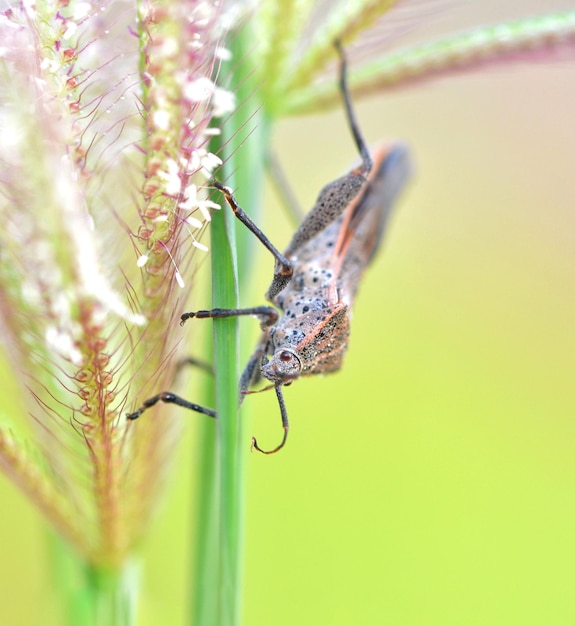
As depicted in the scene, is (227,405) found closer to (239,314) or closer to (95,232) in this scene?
(239,314)

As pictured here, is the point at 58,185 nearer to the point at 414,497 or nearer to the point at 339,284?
the point at 339,284

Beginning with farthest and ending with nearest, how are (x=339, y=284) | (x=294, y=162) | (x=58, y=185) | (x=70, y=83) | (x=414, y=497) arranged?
(x=294, y=162), (x=414, y=497), (x=339, y=284), (x=70, y=83), (x=58, y=185)

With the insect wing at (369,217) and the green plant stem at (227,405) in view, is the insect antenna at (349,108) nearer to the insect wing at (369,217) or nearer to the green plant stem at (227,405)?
the insect wing at (369,217)

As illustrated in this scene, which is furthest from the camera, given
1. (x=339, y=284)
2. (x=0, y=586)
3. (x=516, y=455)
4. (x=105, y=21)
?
(x=516, y=455)

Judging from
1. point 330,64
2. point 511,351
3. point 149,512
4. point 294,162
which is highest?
point 294,162

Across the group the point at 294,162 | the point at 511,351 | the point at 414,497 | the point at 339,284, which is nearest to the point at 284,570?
the point at 414,497

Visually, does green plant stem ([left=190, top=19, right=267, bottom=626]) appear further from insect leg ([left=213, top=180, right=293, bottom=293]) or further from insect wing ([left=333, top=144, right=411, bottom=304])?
insect wing ([left=333, top=144, right=411, bottom=304])

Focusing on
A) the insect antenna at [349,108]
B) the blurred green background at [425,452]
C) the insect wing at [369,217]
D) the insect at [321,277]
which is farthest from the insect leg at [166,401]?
the insect antenna at [349,108]
